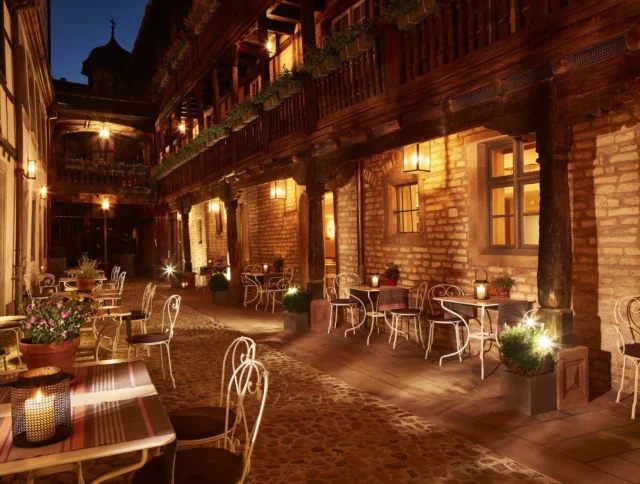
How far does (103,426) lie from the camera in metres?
2.09

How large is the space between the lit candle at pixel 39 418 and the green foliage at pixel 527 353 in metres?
3.50

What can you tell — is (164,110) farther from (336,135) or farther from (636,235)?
(636,235)

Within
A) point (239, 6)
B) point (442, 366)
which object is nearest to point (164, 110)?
point (239, 6)

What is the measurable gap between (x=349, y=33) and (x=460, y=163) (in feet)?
7.25

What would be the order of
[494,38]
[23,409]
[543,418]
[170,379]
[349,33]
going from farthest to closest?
[349,33], [170,379], [494,38], [543,418], [23,409]

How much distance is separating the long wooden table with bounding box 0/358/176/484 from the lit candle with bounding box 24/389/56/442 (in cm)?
5

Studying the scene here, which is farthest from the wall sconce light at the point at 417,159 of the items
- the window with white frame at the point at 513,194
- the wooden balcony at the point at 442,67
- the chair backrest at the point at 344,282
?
the chair backrest at the point at 344,282

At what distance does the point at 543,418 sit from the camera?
4047 mm

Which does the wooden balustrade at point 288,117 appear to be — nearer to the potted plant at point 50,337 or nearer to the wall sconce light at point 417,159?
the wall sconce light at point 417,159

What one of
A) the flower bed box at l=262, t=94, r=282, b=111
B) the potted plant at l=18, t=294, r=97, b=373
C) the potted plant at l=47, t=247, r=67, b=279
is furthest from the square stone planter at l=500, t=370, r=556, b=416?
the potted plant at l=47, t=247, r=67, b=279

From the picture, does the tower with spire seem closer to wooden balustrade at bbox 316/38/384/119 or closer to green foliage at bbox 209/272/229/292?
green foliage at bbox 209/272/229/292

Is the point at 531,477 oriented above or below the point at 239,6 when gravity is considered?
below

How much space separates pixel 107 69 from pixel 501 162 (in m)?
24.7

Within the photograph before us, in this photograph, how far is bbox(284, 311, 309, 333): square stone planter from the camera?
26.2 feet
